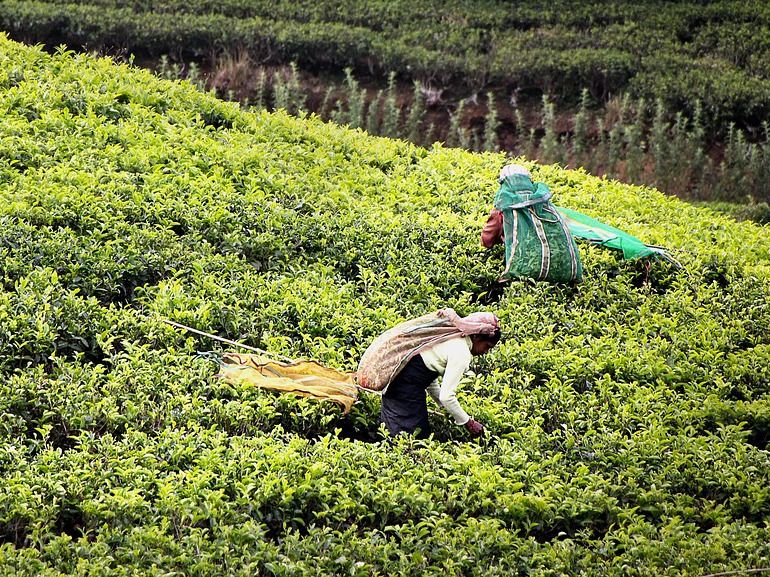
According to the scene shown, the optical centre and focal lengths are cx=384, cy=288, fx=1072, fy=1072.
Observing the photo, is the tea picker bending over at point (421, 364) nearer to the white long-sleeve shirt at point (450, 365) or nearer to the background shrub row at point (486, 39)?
the white long-sleeve shirt at point (450, 365)

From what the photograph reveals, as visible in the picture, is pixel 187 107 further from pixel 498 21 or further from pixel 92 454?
pixel 498 21

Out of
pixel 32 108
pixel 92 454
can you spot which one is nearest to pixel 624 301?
pixel 92 454

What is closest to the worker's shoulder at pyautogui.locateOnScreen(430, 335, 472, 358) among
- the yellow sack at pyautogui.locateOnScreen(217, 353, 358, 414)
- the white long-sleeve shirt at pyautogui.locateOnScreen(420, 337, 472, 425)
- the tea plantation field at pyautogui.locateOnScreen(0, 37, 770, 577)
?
the white long-sleeve shirt at pyautogui.locateOnScreen(420, 337, 472, 425)

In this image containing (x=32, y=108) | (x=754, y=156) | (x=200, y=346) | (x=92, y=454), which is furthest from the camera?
(x=754, y=156)

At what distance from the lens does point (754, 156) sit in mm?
14383

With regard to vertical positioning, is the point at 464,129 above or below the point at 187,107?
below

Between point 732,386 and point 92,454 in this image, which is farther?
point 732,386

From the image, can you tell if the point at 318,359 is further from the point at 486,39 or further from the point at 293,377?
the point at 486,39

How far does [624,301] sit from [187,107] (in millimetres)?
4556

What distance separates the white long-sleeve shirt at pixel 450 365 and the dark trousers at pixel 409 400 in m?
0.06

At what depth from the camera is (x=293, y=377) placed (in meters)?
6.03

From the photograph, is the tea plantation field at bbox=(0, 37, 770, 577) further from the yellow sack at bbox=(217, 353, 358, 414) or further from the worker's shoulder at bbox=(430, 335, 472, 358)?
the worker's shoulder at bbox=(430, 335, 472, 358)

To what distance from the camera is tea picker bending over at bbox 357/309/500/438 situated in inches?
227

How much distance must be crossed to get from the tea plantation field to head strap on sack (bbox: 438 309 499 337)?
0.51 metres
